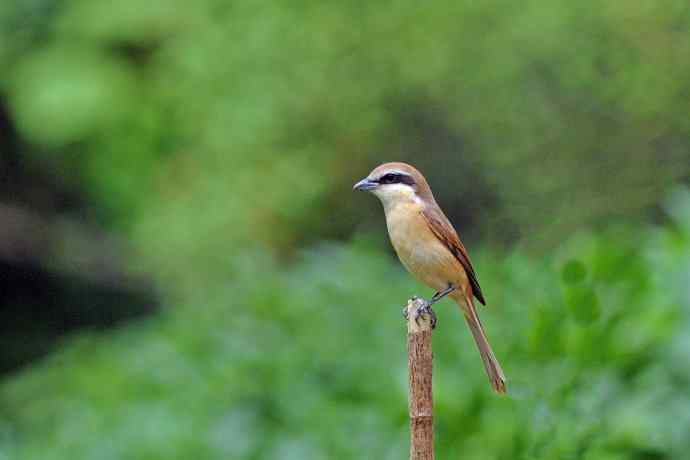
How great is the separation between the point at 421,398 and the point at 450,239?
5.33ft

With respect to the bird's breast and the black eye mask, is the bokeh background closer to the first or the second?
the bird's breast

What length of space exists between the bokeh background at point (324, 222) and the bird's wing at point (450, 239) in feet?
1.23

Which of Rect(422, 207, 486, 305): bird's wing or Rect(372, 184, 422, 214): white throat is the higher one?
Rect(372, 184, 422, 214): white throat

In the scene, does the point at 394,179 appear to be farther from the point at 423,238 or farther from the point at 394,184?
the point at 423,238

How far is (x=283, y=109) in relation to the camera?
10.3 metres

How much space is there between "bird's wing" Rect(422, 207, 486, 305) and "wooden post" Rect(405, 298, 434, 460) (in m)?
1.44

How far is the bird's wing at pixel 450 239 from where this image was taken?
4070mm

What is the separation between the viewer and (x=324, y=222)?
10.7m

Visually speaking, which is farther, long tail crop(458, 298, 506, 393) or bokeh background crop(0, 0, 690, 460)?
bokeh background crop(0, 0, 690, 460)

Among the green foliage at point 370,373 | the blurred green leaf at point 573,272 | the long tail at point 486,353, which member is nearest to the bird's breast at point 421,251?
the long tail at point 486,353

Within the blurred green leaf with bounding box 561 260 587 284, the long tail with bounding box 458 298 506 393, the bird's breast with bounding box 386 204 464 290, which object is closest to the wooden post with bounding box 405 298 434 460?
the long tail with bounding box 458 298 506 393

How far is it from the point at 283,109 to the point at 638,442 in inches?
248

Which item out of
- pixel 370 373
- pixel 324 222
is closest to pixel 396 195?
pixel 370 373

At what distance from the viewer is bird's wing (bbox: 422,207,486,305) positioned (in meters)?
4.07
